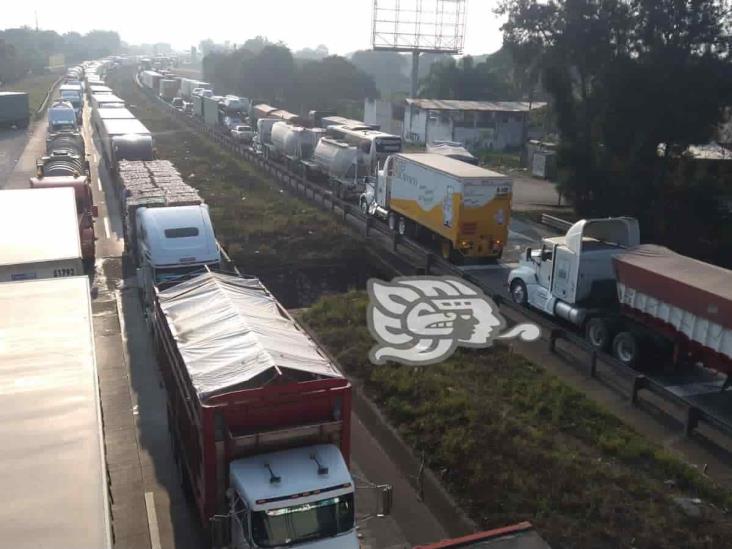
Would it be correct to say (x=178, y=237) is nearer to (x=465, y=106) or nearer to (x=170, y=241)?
(x=170, y=241)

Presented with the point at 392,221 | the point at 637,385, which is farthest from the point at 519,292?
the point at 392,221

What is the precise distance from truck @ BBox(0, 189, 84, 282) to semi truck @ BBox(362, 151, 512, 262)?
11079 mm

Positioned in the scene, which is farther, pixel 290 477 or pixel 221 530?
pixel 290 477

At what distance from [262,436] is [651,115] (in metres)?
25.4

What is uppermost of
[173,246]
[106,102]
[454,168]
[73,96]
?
[454,168]

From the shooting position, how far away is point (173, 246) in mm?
17094

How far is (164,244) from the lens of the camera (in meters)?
17.1

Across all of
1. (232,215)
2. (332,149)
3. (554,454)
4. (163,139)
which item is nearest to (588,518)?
(554,454)

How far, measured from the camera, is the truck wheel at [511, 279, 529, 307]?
1947cm

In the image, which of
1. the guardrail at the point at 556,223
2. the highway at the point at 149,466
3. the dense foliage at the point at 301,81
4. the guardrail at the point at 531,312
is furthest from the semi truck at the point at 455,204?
the dense foliage at the point at 301,81

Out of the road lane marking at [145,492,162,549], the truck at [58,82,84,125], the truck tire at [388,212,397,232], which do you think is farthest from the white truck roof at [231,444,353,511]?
the truck at [58,82,84,125]

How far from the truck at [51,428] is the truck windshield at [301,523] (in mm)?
1703

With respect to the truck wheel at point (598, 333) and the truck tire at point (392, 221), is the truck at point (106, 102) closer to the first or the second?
the truck tire at point (392, 221)

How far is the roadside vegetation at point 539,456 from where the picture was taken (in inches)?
399
